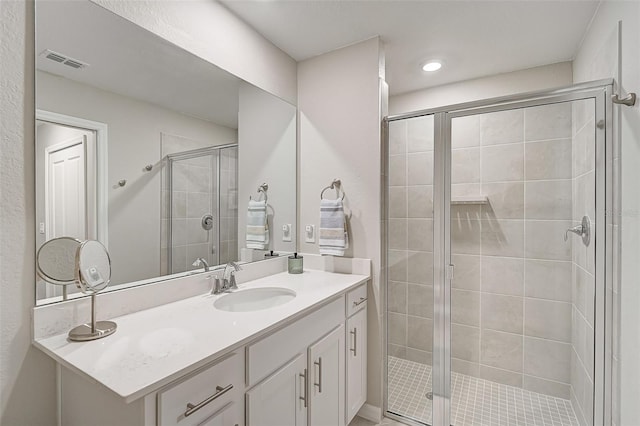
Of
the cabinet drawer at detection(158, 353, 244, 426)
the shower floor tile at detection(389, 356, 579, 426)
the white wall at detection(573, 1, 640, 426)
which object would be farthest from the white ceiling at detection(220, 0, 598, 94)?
the shower floor tile at detection(389, 356, 579, 426)

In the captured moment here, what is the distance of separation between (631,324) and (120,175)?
223 centimetres

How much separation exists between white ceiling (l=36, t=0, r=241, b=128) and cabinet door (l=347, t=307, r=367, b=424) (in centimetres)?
141

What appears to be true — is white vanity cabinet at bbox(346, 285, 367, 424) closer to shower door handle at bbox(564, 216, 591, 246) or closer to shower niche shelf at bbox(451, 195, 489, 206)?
shower niche shelf at bbox(451, 195, 489, 206)

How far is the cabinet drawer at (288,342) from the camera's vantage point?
108cm

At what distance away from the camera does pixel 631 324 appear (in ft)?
4.13

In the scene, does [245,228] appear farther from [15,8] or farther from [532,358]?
[532,358]

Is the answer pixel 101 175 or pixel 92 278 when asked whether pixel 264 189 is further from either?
pixel 92 278

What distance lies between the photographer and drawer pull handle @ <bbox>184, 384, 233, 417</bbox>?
2.78ft

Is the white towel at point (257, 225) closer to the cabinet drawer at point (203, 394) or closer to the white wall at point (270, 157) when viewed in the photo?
the white wall at point (270, 157)

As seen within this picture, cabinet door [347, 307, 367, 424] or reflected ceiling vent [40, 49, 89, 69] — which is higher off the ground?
reflected ceiling vent [40, 49, 89, 69]

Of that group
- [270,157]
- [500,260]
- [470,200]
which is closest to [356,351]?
[500,260]

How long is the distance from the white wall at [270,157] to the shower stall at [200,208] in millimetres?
78

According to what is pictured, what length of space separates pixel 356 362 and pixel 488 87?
2.34 meters

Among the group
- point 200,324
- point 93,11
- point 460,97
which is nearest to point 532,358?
point 200,324
